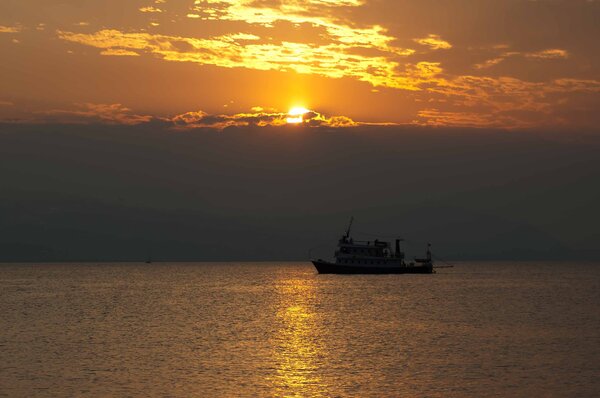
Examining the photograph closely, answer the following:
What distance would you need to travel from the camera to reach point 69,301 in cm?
14562

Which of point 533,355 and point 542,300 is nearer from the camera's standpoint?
point 533,355

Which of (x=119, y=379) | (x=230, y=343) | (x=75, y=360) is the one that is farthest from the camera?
(x=230, y=343)

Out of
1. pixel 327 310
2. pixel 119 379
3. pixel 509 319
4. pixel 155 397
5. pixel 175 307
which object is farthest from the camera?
pixel 175 307

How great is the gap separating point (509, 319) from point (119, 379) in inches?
2460

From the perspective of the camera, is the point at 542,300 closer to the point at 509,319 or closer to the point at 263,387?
the point at 509,319

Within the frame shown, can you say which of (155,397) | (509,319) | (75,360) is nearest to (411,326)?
(509,319)

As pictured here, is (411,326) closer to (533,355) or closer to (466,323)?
(466,323)

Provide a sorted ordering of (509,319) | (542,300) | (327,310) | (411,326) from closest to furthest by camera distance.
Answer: (411,326)
(509,319)
(327,310)
(542,300)

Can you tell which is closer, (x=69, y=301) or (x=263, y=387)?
(x=263, y=387)

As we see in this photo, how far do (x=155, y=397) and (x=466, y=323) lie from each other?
5640 cm

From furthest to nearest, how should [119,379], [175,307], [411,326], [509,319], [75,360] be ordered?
[175,307] → [509,319] → [411,326] → [75,360] → [119,379]

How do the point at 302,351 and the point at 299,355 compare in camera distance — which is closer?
the point at 299,355

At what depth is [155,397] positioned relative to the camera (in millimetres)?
47844

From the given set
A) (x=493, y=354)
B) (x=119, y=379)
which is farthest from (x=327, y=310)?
(x=119, y=379)
